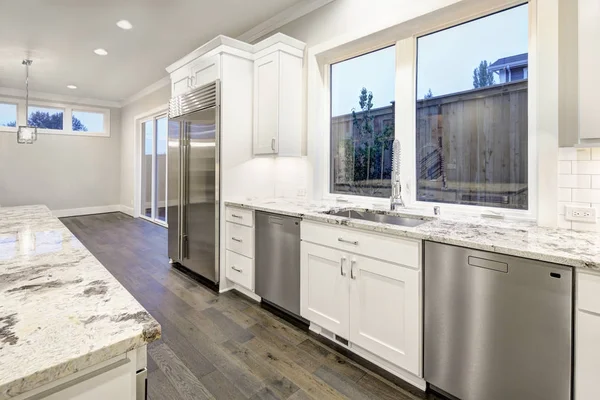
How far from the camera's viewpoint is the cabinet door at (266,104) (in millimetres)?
3012

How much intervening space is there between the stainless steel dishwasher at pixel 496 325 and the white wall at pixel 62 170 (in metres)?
8.30

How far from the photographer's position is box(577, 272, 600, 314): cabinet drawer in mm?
1196

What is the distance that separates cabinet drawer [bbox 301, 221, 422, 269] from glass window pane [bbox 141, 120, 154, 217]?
583 cm

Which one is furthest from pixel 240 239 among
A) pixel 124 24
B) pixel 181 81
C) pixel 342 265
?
pixel 124 24

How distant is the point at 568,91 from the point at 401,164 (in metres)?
1.10

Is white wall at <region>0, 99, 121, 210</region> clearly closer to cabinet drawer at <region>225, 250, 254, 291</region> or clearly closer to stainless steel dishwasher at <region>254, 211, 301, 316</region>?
cabinet drawer at <region>225, 250, 254, 291</region>

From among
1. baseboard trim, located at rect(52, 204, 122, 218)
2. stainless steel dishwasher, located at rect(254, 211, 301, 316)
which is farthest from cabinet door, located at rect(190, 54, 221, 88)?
baseboard trim, located at rect(52, 204, 122, 218)

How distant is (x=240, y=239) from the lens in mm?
2973

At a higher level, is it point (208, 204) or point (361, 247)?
point (208, 204)

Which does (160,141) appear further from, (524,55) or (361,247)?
(524,55)

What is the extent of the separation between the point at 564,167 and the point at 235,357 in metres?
2.28

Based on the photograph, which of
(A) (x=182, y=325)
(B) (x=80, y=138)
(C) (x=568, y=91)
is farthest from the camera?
(B) (x=80, y=138)

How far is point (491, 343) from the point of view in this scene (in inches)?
56.6

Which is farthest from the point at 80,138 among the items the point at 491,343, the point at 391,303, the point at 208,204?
the point at 491,343
